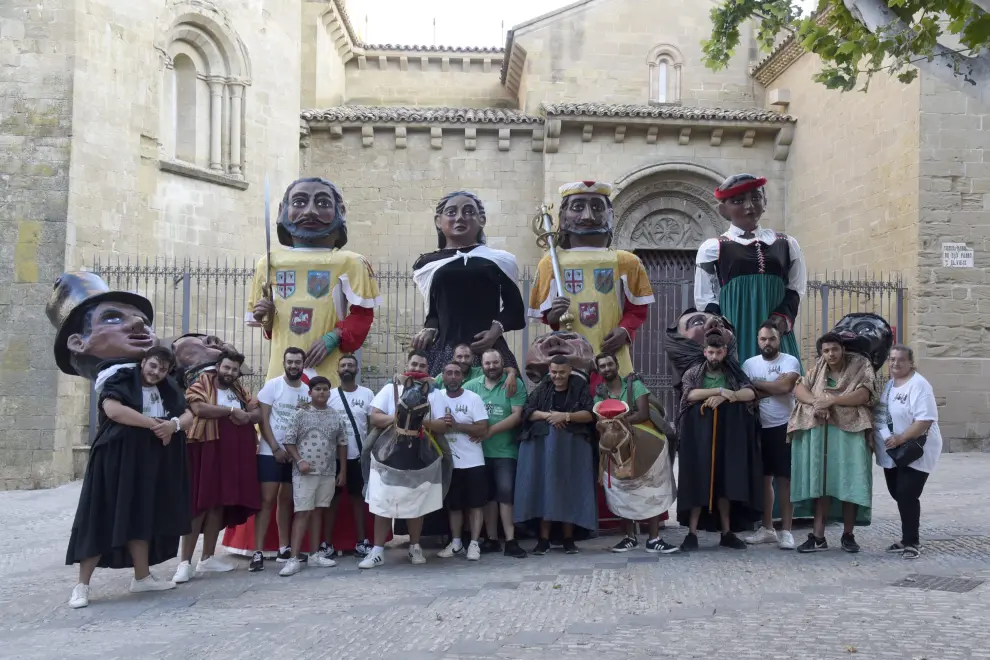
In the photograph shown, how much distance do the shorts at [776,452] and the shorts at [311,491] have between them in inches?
110

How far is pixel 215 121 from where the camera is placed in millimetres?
15195

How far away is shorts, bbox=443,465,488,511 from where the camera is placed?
234 inches

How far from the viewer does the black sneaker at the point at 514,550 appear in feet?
19.6

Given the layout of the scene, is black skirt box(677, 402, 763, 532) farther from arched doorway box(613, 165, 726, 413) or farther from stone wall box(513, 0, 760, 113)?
stone wall box(513, 0, 760, 113)

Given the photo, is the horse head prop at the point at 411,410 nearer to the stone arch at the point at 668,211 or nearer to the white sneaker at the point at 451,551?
the white sneaker at the point at 451,551

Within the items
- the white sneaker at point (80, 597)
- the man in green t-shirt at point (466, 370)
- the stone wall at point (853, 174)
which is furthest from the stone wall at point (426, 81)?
the white sneaker at point (80, 597)

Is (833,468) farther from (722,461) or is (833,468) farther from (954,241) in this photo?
(954,241)

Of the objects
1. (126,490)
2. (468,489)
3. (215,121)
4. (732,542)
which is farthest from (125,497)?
(215,121)

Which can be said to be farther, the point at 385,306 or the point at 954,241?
the point at 385,306

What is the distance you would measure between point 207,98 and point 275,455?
10.9 meters

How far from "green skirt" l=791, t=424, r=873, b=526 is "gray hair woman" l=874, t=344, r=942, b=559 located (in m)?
0.16

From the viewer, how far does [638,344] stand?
622 inches

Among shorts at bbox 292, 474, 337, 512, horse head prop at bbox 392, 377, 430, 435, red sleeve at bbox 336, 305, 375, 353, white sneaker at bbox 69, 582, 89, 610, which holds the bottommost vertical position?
white sneaker at bbox 69, 582, 89, 610

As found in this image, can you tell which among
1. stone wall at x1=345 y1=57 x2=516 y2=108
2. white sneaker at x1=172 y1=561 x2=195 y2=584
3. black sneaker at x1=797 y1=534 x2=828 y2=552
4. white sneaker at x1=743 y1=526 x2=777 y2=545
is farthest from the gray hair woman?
stone wall at x1=345 y1=57 x2=516 y2=108
